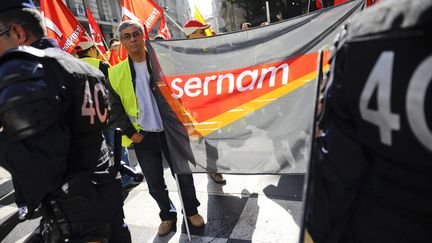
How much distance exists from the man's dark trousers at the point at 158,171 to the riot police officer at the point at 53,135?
891 millimetres

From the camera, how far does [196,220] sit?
2.69 metres

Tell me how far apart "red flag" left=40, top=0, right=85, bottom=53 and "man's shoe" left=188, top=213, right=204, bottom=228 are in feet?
10.7

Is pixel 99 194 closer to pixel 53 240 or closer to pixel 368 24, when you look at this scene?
pixel 53 240

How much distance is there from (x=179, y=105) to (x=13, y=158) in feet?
4.30

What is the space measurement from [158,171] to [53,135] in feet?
4.80

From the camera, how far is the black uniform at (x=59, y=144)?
121cm

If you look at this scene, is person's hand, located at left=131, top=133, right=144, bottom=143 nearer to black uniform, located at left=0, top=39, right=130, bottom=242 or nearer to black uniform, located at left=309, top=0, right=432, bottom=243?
black uniform, located at left=0, top=39, right=130, bottom=242

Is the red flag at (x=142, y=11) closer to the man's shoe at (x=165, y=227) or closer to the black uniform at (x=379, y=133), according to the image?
the man's shoe at (x=165, y=227)

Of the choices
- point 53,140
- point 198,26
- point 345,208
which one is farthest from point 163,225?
point 198,26

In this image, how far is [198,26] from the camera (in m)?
4.32

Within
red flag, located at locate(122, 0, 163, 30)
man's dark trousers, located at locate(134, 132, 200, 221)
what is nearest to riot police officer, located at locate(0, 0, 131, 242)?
man's dark trousers, located at locate(134, 132, 200, 221)

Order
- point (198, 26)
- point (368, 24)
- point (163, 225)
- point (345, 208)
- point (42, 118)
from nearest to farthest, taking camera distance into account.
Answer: point (368, 24)
point (345, 208)
point (42, 118)
point (163, 225)
point (198, 26)

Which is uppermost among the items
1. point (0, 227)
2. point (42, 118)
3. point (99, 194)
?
point (42, 118)

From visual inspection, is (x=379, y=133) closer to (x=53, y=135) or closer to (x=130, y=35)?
(x=53, y=135)
